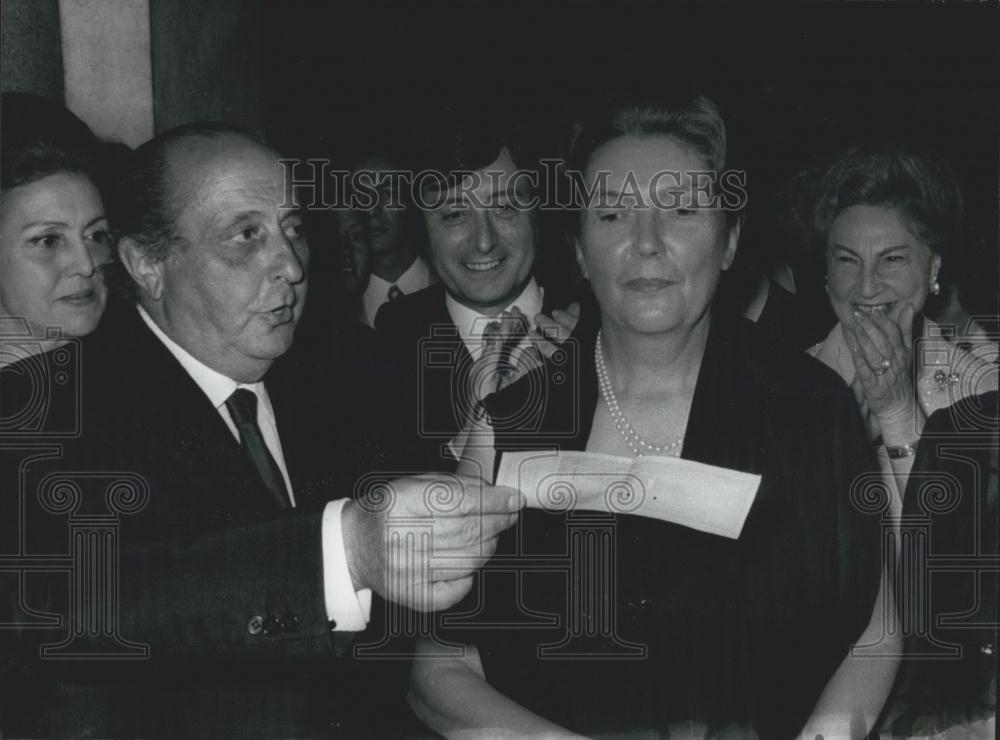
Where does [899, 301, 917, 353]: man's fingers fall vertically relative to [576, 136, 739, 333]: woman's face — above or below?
below

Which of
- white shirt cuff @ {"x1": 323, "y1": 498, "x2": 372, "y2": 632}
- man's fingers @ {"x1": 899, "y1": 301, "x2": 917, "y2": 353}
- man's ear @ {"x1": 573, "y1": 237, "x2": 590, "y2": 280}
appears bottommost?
white shirt cuff @ {"x1": 323, "y1": 498, "x2": 372, "y2": 632}

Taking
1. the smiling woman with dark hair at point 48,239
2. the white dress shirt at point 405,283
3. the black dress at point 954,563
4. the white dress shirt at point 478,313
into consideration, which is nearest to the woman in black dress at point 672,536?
the black dress at point 954,563

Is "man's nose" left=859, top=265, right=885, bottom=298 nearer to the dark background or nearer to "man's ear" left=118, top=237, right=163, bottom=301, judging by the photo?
the dark background

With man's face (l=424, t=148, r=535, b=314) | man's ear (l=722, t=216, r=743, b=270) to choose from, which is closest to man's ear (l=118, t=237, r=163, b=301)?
man's face (l=424, t=148, r=535, b=314)

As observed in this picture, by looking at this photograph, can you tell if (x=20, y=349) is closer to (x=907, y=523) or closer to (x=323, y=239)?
(x=323, y=239)

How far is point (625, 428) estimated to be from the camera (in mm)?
1778

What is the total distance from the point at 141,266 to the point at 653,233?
2.91 ft

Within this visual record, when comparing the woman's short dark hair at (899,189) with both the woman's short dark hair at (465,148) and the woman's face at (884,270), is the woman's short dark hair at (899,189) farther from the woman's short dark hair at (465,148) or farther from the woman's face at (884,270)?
the woman's short dark hair at (465,148)

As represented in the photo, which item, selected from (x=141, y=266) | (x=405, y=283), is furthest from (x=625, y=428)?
(x=141, y=266)

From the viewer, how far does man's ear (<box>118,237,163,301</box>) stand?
165 cm

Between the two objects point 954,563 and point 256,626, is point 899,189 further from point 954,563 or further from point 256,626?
point 256,626

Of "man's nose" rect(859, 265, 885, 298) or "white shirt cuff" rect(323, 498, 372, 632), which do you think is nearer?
"white shirt cuff" rect(323, 498, 372, 632)

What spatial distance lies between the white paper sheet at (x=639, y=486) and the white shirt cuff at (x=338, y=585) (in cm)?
36

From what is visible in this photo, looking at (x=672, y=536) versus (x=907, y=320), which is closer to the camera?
(x=672, y=536)
